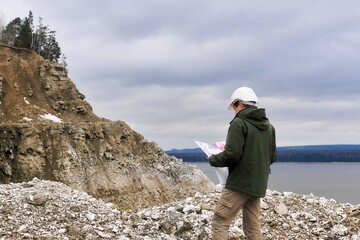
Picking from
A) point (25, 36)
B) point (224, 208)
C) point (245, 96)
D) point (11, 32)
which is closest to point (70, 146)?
point (25, 36)

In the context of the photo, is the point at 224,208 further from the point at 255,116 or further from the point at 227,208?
the point at 255,116

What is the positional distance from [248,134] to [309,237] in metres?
3.31

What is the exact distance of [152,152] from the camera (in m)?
40.2

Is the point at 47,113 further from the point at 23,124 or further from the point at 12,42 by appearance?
the point at 12,42

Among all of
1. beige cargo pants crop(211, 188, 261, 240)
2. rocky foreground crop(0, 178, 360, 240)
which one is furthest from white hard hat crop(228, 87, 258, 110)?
rocky foreground crop(0, 178, 360, 240)

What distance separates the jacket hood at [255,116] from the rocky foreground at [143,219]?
256cm

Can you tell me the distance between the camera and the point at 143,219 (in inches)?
313

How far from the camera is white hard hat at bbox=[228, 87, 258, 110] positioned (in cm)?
562

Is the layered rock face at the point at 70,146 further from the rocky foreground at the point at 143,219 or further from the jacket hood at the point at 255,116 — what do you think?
the jacket hood at the point at 255,116

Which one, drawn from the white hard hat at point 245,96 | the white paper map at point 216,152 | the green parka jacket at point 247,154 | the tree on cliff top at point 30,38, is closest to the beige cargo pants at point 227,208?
the green parka jacket at point 247,154

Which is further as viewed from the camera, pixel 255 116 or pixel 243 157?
pixel 255 116

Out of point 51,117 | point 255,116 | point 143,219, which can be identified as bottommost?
point 143,219

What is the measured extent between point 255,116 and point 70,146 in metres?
30.1

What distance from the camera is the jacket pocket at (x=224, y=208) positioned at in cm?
556
